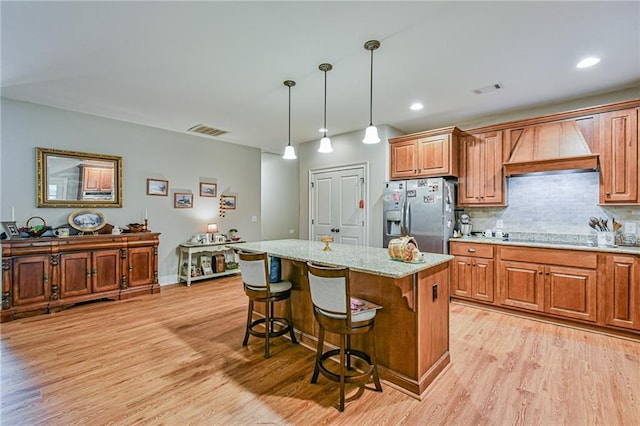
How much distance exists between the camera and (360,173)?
5.22m

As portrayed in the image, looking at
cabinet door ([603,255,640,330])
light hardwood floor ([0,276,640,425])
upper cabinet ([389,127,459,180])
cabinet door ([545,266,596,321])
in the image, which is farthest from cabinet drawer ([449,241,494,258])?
cabinet door ([603,255,640,330])

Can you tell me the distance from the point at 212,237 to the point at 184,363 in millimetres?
3357

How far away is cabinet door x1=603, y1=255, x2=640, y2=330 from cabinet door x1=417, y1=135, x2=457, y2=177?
6.69ft

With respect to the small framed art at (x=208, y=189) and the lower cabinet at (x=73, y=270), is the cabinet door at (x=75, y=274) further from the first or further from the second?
the small framed art at (x=208, y=189)

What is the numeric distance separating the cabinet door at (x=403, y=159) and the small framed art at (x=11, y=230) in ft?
17.1

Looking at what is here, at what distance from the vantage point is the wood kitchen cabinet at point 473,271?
12.7 feet

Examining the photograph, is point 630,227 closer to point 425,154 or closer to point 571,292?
point 571,292

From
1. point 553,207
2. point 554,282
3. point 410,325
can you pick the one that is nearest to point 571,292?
point 554,282

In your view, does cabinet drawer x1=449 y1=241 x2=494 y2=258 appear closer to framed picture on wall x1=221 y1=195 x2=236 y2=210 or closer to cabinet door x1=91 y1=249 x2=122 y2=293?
framed picture on wall x1=221 y1=195 x2=236 y2=210

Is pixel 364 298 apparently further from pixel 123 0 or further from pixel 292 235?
pixel 292 235

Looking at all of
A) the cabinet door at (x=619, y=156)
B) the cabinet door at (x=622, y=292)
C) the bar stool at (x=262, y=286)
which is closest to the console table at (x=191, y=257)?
the bar stool at (x=262, y=286)

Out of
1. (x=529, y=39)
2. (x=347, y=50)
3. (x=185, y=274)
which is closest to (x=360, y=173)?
(x=347, y=50)

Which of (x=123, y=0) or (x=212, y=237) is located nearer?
(x=123, y=0)

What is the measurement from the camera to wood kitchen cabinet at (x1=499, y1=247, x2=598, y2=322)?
3238 millimetres
